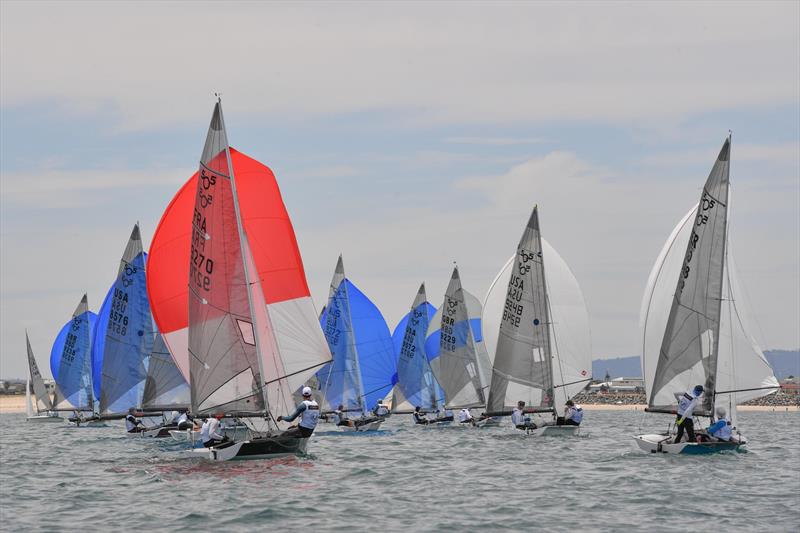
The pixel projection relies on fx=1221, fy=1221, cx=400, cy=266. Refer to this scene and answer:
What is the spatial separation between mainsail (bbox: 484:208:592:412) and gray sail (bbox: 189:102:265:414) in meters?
17.4

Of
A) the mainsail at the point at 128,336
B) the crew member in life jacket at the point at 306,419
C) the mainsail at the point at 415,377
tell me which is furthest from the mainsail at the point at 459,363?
the crew member in life jacket at the point at 306,419

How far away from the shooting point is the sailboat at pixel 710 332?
34.5 meters

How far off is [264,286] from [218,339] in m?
2.86

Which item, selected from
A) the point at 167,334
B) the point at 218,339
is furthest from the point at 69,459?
the point at 218,339

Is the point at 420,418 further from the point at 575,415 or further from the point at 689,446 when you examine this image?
the point at 689,446

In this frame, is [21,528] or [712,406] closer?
[21,528]

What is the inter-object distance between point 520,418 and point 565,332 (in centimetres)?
426

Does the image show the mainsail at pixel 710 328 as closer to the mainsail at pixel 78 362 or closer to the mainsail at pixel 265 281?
the mainsail at pixel 265 281

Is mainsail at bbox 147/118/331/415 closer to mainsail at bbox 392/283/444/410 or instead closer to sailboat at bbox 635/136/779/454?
sailboat at bbox 635/136/779/454

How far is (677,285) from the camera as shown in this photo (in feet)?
116

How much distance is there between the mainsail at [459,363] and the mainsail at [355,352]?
3.02m

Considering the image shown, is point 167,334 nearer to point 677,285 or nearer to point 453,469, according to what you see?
point 453,469

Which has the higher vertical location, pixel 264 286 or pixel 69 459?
pixel 264 286

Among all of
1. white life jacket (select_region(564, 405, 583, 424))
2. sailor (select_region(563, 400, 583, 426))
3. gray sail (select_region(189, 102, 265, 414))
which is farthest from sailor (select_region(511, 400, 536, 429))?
gray sail (select_region(189, 102, 265, 414))
